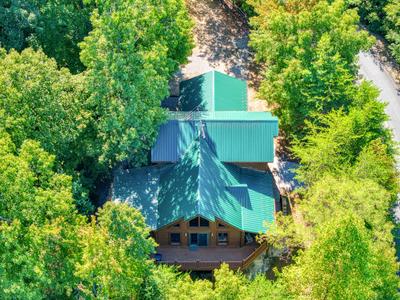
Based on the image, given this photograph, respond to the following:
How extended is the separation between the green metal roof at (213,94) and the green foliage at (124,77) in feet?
22.8

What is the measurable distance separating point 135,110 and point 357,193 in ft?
58.0

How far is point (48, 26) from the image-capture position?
Result: 44750 millimetres

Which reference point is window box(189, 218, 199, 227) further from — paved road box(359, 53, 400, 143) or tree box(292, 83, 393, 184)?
paved road box(359, 53, 400, 143)

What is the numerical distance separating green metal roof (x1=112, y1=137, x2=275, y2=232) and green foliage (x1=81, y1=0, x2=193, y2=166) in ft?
10.1

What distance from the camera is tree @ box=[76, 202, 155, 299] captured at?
1151 inches

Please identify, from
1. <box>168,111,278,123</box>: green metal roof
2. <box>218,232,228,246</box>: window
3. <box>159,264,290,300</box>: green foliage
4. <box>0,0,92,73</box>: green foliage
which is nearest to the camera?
<box>159,264,290,300</box>: green foliage

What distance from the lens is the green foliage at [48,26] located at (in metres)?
43.1

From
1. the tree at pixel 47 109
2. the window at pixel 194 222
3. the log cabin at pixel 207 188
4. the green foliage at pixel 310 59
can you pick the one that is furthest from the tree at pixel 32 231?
the green foliage at pixel 310 59

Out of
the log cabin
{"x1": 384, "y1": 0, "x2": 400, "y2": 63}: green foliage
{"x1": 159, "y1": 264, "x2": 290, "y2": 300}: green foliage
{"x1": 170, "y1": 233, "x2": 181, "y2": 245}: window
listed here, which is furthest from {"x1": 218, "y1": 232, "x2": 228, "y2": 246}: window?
{"x1": 384, "y1": 0, "x2": 400, "y2": 63}: green foliage

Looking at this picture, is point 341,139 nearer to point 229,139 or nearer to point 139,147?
point 229,139

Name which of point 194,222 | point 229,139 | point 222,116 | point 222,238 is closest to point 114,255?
point 194,222

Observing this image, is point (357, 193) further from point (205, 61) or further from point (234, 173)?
point (205, 61)

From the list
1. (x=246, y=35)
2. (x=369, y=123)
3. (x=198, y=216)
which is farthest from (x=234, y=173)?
(x=246, y=35)

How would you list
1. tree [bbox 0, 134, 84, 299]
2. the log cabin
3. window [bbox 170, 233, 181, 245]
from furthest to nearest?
window [bbox 170, 233, 181, 245] → the log cabin → tree [bbox 0, 134, 84, 299]
